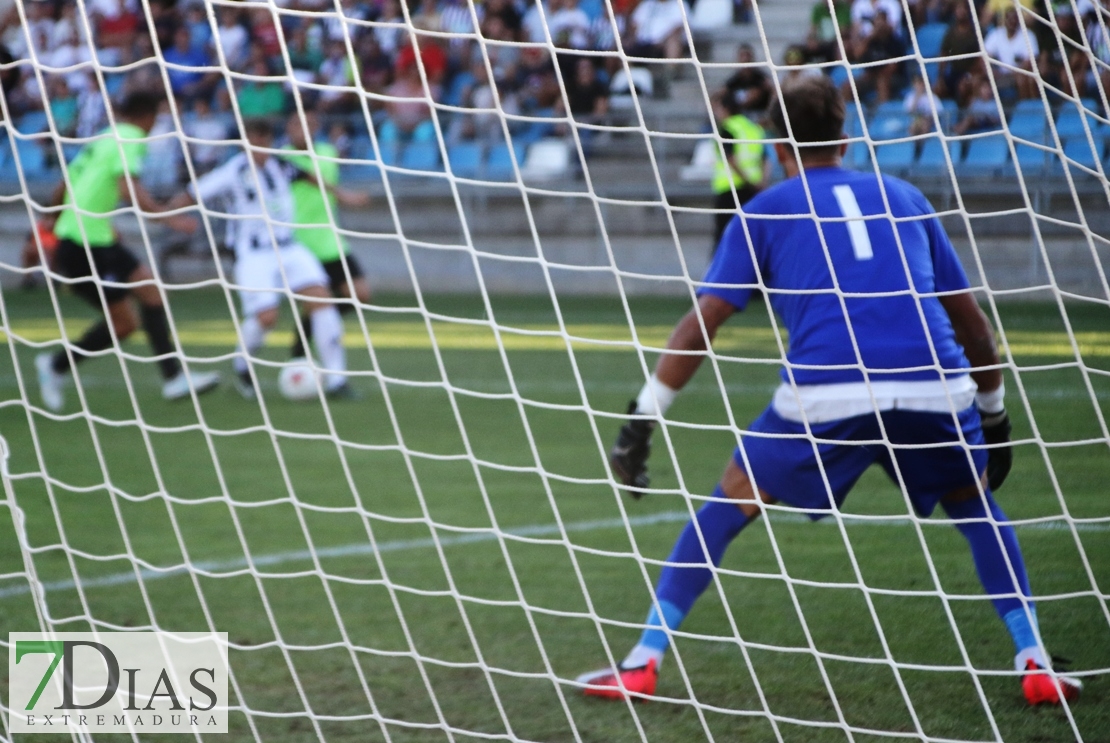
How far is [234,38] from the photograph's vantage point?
17.6 m

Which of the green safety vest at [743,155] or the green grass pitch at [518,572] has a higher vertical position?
the green grass pitch at [518,572]

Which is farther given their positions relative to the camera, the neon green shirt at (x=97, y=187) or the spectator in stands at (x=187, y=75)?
the spectator in stands at (x=187, y=75)

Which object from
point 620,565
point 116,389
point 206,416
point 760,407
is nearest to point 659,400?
point 620,565

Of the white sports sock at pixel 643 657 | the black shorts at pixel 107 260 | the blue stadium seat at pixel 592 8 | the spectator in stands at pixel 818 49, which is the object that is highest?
the white sports sock at pixel 643 657

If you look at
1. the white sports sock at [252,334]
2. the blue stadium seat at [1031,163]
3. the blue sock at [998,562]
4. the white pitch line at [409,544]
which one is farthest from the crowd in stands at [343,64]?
the blue sock at [998,562]

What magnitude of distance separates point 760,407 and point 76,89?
12.0m

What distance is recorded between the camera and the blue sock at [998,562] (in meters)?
3.32

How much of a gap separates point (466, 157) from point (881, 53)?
8044 millimetres

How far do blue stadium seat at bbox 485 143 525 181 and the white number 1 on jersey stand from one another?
12.8 m

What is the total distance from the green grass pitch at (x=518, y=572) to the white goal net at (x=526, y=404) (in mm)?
20

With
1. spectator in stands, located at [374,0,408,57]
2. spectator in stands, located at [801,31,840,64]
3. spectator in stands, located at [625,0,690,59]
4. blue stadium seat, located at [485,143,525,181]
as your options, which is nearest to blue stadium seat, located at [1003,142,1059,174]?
spectator in stands, located at [801,31,840,64]

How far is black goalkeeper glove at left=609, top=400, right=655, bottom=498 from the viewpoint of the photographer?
3363 mm

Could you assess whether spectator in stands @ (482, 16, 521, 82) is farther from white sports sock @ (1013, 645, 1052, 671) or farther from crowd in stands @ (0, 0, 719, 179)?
white sports sock @ (1013, 645, 1052, 671)

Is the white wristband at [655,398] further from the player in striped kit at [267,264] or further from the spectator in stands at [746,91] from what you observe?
the spectator in stands at [746,91]
